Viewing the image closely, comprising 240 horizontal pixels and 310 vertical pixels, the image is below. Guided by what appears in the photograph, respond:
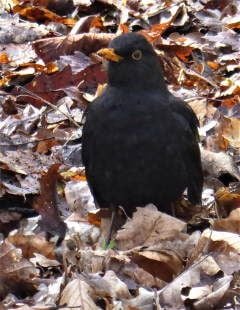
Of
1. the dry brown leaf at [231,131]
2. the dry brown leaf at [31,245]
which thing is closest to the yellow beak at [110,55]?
the dry brown leaf at [231,131]

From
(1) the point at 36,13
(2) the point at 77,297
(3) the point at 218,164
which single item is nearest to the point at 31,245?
(2) the point at 77,297

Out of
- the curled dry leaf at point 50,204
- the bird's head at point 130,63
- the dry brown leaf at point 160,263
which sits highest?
the bird's head at point 130,63

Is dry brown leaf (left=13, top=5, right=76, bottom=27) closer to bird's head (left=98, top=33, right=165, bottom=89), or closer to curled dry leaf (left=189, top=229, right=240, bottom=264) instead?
bird's head (left=98, top=33, right=165, bottom=89)

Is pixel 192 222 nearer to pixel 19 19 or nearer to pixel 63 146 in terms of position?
pixel 63 146

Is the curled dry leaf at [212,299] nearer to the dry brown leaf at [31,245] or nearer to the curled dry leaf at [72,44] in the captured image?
the dry brown leaf at [31,245]

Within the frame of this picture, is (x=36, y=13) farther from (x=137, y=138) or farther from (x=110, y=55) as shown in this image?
(x=137, y=138)

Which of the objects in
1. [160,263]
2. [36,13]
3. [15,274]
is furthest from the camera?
[36,13]

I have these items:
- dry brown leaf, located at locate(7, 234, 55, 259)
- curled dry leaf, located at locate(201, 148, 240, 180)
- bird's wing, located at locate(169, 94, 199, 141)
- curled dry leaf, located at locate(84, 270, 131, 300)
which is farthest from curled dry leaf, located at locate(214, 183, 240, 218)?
curled dry leaf, located at locate(84, 270, 131, 300)
